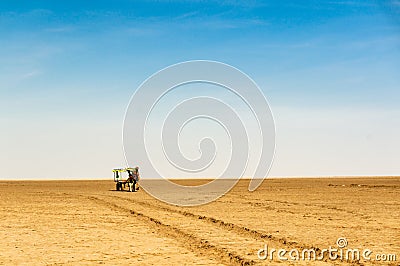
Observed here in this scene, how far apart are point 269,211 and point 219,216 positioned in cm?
397

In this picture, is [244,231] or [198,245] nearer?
[198,245]

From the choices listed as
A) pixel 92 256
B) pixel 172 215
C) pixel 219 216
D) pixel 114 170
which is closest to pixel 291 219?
pixel 219 216

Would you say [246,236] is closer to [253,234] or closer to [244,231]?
[253,234]

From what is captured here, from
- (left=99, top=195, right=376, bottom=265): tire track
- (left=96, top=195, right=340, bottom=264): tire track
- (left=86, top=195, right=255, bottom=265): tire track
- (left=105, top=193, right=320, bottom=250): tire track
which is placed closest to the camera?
(left=86, top=195, right=255, bottom=265): tire track

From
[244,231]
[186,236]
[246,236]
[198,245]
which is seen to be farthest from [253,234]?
[198,245]

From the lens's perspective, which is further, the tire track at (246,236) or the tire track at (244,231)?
the tire track at (244,231)

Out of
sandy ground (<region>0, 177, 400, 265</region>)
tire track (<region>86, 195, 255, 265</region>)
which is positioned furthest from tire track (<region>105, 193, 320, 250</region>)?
tire track (<region>86, 195, 255, 265</region>)

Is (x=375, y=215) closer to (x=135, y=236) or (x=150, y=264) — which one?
(x=135, y=236)

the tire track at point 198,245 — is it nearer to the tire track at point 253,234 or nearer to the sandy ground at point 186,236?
the sandy ground at point 186,236

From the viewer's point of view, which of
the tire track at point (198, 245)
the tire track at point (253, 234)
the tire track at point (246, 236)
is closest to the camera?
the tire track at point (198, 245)

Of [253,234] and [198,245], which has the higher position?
[253,234]

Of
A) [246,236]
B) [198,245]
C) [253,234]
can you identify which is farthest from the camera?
[253,234]

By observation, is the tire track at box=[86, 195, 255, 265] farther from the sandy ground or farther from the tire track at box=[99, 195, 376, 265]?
the tire track at box=[99, 195, 376, 265]

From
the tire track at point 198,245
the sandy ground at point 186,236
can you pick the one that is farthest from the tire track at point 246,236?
the tire track at point 198,245
